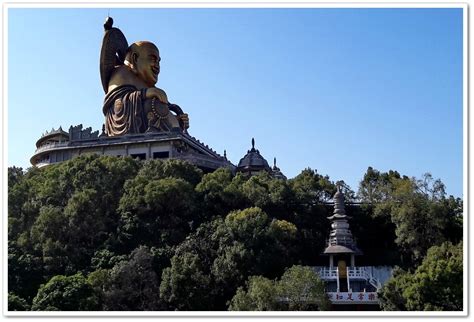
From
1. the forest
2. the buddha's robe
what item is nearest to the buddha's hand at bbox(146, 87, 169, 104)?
the buddha's robe

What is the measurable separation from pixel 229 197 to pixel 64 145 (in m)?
13.2

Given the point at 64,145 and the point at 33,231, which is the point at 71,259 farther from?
the point at 64,145

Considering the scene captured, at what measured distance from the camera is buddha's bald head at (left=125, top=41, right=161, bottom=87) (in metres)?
40.2

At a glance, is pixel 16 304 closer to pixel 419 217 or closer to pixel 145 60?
pixel 419 217

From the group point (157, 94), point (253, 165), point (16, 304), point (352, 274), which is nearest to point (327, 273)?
point (352, 274)

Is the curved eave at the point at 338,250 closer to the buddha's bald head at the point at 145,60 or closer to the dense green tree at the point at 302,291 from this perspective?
the dense green tree at the point at 302,291

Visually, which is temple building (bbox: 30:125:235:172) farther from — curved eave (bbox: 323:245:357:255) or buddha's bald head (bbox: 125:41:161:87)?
curved eave (bbox: 323:245:357:255)

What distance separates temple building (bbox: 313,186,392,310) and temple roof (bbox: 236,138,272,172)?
9.24m

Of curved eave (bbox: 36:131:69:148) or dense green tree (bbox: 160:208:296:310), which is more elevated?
curved eave (bbox: 36:131:69:148)

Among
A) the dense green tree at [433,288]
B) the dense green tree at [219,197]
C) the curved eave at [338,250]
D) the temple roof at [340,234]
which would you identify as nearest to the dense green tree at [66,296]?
the dense green tree at [219,197]

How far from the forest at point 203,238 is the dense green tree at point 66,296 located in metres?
0.04

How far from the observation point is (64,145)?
127ft
